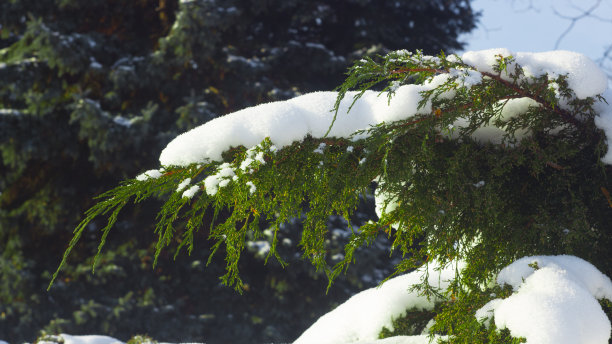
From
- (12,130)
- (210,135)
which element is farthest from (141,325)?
(210,135)

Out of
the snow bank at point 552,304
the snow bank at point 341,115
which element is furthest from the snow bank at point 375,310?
the snow bank at point 341,115

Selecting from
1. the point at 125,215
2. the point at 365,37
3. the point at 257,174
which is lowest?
the point at 125,215

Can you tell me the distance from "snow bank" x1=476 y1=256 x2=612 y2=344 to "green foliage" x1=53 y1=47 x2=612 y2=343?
0.07 m

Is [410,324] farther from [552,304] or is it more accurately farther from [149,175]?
[149,175]

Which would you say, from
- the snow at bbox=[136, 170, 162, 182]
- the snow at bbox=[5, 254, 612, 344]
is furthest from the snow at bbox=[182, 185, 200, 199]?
the snow at bbox=[5, 254, 612, 344]

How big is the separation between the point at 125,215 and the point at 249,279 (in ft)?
7.04

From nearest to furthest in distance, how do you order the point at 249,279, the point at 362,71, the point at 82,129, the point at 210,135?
the point at 362,71, the point at 210,135, the point at 82,129, the point at 249,279

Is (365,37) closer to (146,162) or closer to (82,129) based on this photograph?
(146,162)

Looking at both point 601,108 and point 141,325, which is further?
point 141,325

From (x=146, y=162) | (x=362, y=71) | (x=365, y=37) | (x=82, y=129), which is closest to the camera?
(x=362, y=71)

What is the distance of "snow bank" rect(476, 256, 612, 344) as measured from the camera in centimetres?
113

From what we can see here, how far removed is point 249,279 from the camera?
7.91 metres

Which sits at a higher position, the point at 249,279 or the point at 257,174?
the point at 257,174

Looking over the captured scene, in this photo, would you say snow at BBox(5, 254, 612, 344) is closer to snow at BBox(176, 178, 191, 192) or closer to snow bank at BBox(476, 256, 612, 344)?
snow bank at BBox(476, 256, 612, 344)
